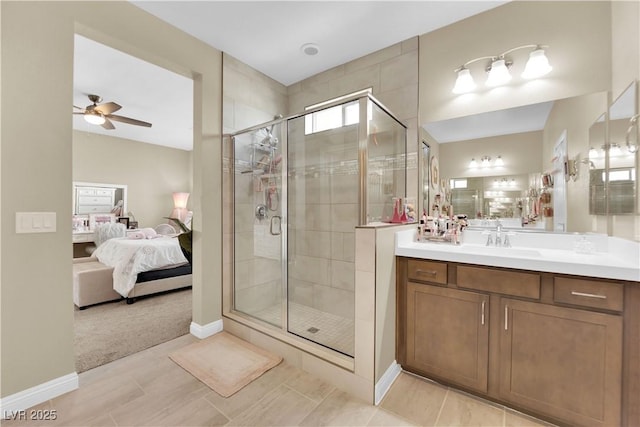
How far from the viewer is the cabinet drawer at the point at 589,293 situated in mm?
1267

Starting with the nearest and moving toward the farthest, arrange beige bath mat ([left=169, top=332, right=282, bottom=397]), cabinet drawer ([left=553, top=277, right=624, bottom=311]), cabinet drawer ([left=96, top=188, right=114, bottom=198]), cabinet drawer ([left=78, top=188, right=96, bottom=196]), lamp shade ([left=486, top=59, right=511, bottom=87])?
cabinet drawer ([left=553, top=277, right=624, bottom=311]) < beige bath mat ([left=169, top=332, right=282, bottom=397]) < lamp shade ([left=486, top=59, right=511, bottom=87]) < cabinet drawer ([left=78, top=188, right=96, bottom=196]) < cabinet drawer ([left=96, top=188, right=114, bottom=198])

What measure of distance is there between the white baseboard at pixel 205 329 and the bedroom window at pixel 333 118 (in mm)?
2041

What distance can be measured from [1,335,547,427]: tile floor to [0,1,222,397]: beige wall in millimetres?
315

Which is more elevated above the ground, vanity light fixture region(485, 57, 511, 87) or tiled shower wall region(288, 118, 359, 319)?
vanity light fixture region(485, 57, 511, 87)

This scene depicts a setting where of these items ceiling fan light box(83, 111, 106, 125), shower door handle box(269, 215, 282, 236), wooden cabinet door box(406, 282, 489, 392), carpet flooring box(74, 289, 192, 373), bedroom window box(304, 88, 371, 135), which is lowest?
carpet flooring box(74, 289, 192, 373)

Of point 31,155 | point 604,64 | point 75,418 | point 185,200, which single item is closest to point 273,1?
point 31,155

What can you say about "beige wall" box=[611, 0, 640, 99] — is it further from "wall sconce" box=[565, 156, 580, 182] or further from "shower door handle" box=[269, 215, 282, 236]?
"shower door handle" box=[269, 215, 282, 236]

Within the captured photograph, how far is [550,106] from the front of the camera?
6.17 ft

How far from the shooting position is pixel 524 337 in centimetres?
147

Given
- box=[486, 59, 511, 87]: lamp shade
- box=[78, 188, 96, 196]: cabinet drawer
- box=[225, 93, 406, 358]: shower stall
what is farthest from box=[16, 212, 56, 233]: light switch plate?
box=[78, 188, 96, 196]: cabinet drawer

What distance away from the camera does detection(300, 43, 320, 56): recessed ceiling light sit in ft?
8.36

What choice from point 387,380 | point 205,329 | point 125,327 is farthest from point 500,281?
point 125,327

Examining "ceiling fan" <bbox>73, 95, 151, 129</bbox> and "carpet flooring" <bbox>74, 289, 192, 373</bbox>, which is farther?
"ceiling fan" <bbox>73, 95, 151, 129</bbox>

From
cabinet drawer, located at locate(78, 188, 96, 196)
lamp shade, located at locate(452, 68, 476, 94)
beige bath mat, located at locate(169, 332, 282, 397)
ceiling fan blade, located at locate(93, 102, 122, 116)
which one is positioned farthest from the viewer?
cabinet drawer, located at locate(78, 188, 96, 196)
